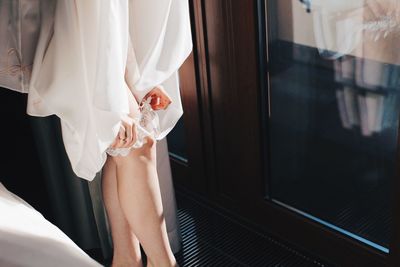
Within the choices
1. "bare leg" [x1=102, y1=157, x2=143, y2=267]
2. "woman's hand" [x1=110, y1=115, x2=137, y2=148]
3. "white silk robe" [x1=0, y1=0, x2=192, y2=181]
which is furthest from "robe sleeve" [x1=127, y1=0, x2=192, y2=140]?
"bare leg" [x1=102, y1=157, x2=143, y2=267]

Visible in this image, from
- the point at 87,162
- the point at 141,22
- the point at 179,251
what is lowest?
the point at 179,251

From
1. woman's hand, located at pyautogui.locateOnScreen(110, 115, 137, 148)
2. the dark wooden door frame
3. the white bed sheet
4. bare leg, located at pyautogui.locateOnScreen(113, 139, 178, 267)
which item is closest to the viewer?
the white bed sheet

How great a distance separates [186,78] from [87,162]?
741mm

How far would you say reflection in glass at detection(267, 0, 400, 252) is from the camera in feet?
5.76

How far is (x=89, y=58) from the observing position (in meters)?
1.54

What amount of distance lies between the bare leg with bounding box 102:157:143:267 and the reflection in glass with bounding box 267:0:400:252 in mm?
597

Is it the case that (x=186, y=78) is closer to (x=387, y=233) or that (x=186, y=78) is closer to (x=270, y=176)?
(x=270, y=176)

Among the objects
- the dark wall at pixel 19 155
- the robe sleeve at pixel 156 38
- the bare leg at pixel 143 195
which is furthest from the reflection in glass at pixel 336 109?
the dark wall at pixel 19 155

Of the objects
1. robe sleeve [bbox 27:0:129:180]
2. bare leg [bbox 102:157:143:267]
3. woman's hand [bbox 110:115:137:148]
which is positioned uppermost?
robe sleeve [bbox 27:0:129:180]

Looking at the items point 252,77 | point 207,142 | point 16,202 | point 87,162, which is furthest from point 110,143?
point 207,142

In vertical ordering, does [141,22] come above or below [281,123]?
above

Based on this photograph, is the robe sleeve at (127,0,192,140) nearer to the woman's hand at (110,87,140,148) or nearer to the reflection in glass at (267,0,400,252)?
the woman's hand at (110,87,140,148)

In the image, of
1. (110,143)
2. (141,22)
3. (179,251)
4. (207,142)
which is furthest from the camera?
(207,142)

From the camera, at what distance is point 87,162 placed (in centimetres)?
166
